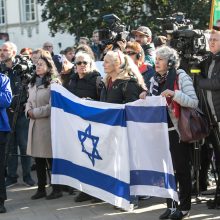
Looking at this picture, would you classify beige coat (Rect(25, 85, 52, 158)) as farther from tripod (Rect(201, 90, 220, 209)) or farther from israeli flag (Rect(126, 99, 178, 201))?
tripod (Rect(201, 90, 220, 209))

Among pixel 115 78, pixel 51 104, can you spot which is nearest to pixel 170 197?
pixel 115 78

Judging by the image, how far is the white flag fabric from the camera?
6.29 m

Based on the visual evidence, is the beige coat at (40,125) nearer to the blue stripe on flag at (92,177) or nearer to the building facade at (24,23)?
the blue stripe on flag at (92,177)

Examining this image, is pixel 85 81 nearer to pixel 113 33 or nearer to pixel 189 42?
pixel 189 42

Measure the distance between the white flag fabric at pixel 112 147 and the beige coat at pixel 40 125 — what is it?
0.26 metres

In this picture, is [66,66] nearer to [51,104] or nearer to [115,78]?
[51,104]

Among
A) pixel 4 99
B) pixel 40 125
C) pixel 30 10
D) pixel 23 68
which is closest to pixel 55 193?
pixel 40 125

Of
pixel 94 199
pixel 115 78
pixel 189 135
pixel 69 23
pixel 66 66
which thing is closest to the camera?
pixel 189 135

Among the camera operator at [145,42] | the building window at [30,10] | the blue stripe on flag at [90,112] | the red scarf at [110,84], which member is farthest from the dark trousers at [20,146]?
the building window at [30,10]

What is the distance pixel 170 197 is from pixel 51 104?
7.04 ft

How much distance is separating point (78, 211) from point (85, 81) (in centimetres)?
167

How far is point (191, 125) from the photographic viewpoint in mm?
6109

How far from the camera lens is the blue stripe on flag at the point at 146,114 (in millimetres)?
6207

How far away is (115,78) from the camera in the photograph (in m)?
6.90
